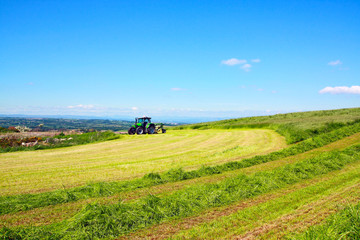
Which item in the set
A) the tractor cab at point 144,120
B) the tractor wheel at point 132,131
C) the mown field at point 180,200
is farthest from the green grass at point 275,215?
the tractor wheel at point 132,131

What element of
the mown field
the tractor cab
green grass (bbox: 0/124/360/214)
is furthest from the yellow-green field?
the tractor cab

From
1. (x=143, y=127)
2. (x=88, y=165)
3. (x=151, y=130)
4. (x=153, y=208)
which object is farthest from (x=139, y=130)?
(x=153, y=208)

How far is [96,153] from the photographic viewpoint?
15031mm

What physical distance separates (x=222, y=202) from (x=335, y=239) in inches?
111

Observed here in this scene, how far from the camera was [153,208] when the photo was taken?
A: 228 inches

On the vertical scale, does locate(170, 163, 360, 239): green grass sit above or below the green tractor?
below

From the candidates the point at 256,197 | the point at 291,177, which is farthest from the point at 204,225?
the point at 291,177

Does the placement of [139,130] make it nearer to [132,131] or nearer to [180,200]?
[132,131]

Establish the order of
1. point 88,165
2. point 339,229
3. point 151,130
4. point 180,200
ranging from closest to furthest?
point 339,229
point 180,200
point 88,165
point 151,130

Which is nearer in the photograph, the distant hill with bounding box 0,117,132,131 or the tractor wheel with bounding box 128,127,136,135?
the tractor wheel with bounding box 128,127,136,135

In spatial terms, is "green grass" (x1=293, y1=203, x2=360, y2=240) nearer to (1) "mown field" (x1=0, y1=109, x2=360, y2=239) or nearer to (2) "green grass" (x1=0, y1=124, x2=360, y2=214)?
(1) "mown field" (x1=0, y1=109, x2=360, y2=239)

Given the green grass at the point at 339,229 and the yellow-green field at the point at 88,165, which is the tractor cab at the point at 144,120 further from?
the green grass at the point at 339,229

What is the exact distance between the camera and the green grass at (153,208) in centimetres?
477

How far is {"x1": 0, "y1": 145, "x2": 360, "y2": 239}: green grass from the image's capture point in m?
4.77
